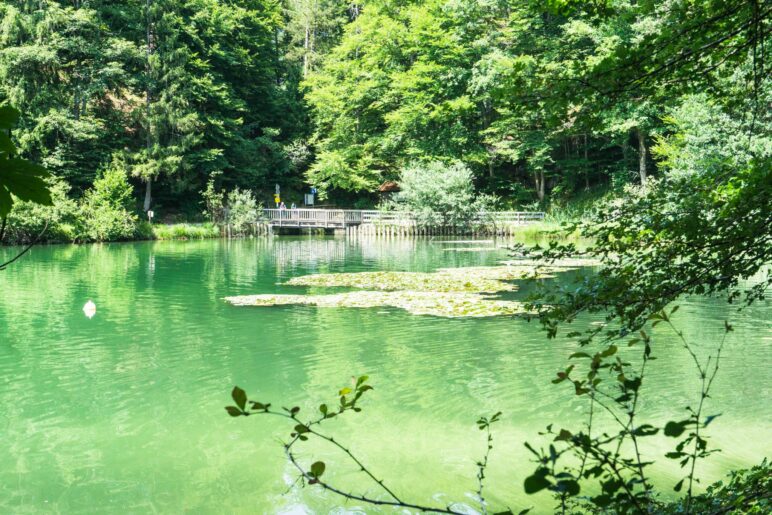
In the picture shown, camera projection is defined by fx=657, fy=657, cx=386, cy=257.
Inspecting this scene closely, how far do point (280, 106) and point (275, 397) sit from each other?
39.6 metres

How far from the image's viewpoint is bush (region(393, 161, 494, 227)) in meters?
33.4

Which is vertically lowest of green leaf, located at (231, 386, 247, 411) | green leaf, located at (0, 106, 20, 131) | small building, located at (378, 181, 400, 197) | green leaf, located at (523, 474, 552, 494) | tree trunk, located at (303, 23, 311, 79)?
green leaf, located at (523, 474, 552, 494)

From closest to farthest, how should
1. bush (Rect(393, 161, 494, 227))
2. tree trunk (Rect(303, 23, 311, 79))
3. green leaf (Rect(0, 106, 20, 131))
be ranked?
1. green leaf (Rect(0, 106, 20, 131))
2. bush (Rect(393, 161, 494, 227))
3. tree trunk (Rect(303, 23, 311, 79))

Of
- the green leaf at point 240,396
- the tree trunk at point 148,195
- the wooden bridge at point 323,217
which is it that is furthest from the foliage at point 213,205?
the green leaf at point 240,396

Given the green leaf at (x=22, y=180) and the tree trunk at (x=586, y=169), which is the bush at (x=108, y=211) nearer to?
the tree trunk at (x=586, y=169)

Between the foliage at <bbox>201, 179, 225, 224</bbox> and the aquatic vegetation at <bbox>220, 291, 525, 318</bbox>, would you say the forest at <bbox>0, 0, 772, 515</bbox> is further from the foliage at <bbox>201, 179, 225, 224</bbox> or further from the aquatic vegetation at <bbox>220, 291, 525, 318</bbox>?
the foliage at <bbox>201, 179, 225, 224</bbox>

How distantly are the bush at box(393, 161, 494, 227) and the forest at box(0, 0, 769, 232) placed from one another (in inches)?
123

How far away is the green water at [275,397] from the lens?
4.80 meters

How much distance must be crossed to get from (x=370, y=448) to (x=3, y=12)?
34.0 m

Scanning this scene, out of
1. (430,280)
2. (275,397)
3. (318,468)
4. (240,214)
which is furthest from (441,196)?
(318,468)

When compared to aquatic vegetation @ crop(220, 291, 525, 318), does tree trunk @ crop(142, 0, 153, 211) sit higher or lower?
higher

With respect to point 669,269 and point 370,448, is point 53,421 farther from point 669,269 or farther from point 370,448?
point 669,269

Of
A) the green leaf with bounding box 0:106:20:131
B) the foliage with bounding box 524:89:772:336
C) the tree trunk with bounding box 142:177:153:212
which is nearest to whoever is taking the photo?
the green leaf with bounding box 0:106:20:131

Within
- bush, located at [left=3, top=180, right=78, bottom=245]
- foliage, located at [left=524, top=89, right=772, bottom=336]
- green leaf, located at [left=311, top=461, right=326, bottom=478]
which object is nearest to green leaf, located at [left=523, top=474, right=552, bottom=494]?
green leaf, located at [left=311, top=461, right=326, bottom=478]
